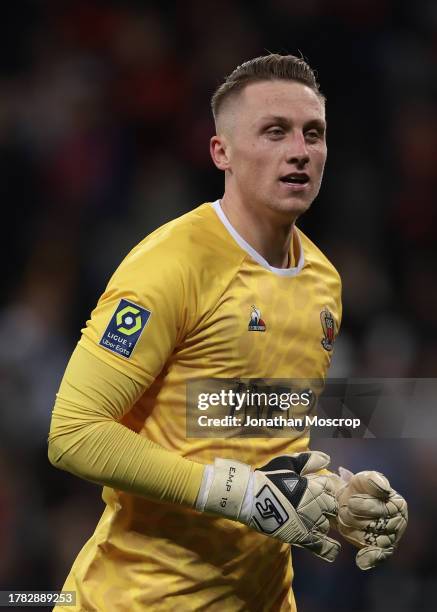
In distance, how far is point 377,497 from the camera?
2.45 m

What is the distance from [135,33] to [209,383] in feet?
10.4

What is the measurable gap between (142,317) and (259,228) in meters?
0.51

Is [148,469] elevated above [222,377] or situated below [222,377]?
below

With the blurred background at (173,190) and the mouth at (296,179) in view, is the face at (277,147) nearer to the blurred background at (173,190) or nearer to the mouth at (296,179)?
the mouth at (296,179)

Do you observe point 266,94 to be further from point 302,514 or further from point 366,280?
point 366,280

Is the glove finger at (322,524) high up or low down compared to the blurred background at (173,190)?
down

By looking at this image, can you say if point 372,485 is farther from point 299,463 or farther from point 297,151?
point 297,151

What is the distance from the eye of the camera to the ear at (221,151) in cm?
271

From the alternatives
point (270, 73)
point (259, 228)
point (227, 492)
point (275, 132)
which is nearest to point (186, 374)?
point (227, 492)

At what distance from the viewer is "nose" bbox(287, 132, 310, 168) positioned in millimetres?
2543

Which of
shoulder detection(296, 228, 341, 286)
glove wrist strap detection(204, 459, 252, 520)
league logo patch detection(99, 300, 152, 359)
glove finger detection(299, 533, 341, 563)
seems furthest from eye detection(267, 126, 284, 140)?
glove finger detection(299, 533, 341, 563)

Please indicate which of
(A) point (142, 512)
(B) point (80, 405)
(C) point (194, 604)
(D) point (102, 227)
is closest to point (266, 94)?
(B) point (80, 405)

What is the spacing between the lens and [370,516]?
2443 millimetres

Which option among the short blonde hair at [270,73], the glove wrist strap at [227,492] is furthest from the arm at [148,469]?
the short blonde hair at [270,73]
